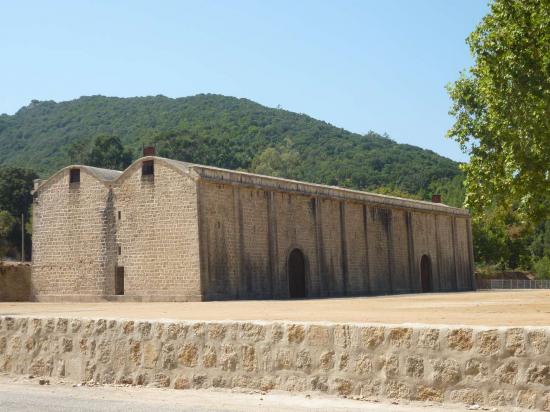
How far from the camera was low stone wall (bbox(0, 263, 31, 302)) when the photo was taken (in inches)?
1394

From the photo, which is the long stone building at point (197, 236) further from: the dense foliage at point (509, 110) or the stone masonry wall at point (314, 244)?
the dense foliage at point (509, 110)

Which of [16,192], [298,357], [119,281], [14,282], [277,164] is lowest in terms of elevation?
[298,357]

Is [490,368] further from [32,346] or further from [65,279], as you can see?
[65,279]

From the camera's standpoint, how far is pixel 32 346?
10.5 m

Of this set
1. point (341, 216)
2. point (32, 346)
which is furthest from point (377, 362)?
point (341, 216)

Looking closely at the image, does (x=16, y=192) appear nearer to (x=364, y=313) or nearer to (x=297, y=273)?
(x=297, y=273)

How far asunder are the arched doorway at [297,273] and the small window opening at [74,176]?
10334mm

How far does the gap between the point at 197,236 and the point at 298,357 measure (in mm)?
20393

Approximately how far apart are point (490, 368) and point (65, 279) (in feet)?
93.0

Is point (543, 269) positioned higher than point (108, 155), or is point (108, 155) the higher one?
point (108, 155)

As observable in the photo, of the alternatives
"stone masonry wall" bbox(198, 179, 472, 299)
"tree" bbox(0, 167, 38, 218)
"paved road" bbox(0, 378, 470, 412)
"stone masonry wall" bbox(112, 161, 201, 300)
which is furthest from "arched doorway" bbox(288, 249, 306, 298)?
"tree" bbox(0, 167, 38, 218)

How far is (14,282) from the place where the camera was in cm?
3600

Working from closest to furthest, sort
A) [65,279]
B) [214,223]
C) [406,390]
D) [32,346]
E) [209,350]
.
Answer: [406,390]
[209,350]
[32,346]
[214,223]
[65,279]

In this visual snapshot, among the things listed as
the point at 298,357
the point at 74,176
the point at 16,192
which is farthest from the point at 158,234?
the point at 16,192
